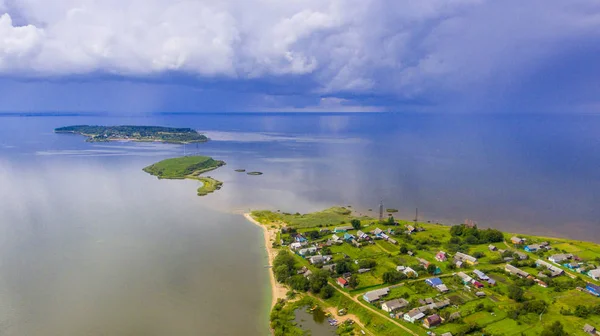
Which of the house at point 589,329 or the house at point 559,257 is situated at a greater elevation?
the house at point 559,257

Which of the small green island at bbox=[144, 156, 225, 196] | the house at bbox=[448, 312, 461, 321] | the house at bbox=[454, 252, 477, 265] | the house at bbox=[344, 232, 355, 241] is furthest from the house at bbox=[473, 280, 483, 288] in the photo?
the small green island at bbox=[144, 156, 225, 196]

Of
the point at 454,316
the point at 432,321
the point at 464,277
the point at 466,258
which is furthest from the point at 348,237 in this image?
the point at 432,321

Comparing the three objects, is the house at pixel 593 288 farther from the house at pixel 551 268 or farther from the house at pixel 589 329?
the house at pixel 589 329

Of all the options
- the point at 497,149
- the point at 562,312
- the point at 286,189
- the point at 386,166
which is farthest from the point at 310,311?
the point at 497,149

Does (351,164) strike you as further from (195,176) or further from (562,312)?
(562,312)

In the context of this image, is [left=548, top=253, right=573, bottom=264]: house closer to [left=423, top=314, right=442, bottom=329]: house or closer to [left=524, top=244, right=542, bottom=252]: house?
[left=524, top=244, right=542, bottom=252]: house

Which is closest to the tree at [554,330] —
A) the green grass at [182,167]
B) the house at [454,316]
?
the house at [454,316]

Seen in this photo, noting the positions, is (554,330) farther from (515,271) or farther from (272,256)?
(272,256)
